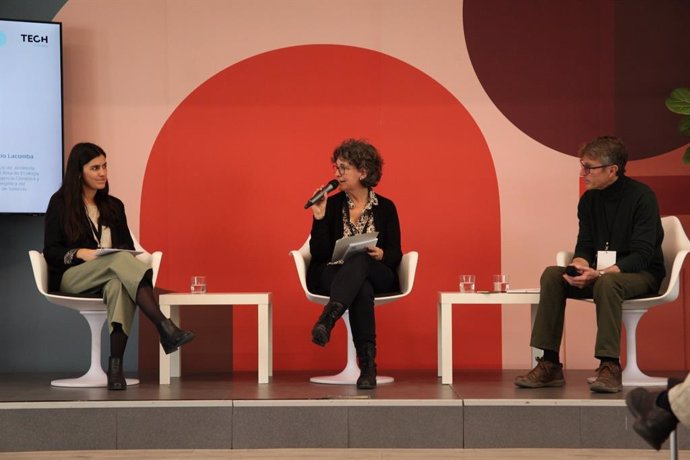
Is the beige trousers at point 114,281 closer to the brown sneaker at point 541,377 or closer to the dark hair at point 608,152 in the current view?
the brown sneaker at point 541,377

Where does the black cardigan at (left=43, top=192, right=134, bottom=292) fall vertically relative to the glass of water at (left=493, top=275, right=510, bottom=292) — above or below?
above

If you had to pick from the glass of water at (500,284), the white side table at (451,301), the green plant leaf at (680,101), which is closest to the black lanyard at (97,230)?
the white side table at (451,301)

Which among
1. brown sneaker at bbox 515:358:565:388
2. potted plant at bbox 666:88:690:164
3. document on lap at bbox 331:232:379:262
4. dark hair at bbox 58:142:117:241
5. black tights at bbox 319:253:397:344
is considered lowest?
brown sneaker at bbox 515:358:565:388

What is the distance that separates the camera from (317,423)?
3.84 m

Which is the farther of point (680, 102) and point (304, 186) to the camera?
point (304, 186)

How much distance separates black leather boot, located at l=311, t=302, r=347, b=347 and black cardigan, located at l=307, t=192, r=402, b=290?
1.31 feet

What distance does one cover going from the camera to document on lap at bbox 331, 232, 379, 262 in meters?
4.47

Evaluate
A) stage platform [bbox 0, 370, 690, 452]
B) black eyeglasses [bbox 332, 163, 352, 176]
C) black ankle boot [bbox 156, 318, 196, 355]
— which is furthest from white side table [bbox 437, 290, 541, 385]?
black ankle boot [bbox 156, 318, 196, 355]

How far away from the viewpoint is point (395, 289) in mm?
4754

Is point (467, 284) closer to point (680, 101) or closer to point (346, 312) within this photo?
point (346, 312)

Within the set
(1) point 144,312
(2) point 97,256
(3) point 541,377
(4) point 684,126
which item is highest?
(4) point 684,126

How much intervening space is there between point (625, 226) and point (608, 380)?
0.81 metres

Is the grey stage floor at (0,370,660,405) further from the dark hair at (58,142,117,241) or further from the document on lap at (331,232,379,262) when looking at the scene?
the dark hair at (58,142,117,241)

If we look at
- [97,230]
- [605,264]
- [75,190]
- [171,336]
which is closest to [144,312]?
[171,336]
